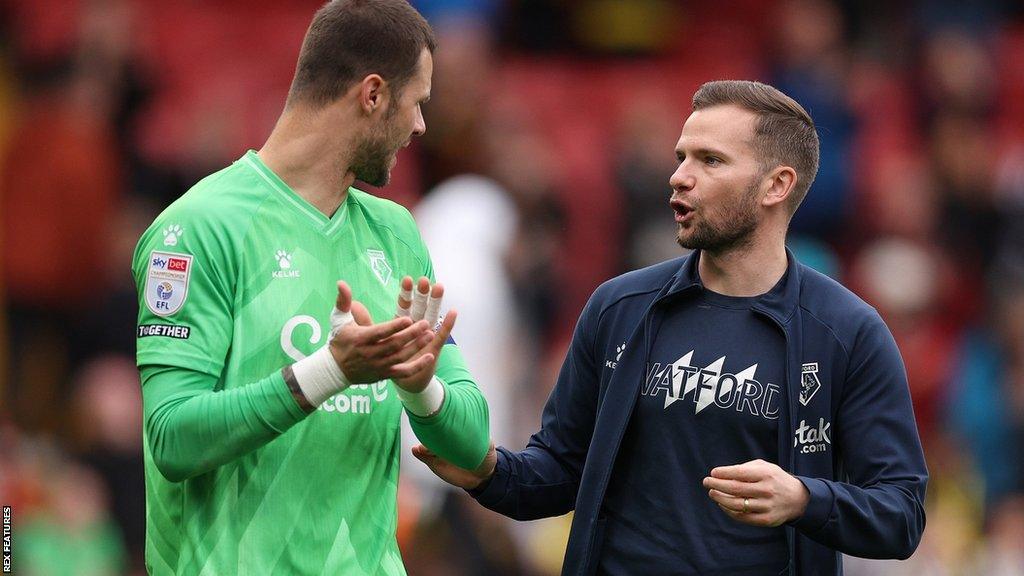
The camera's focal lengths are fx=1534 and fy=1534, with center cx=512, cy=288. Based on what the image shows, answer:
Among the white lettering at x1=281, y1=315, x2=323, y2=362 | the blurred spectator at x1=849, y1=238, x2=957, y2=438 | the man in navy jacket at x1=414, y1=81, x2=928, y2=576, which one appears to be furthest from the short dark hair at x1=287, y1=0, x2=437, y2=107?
the blurred spectator at x1=849, y1=238, x2=957, y2=438

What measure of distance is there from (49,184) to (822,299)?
18.0 feet

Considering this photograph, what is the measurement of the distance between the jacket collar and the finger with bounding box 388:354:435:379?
96cm

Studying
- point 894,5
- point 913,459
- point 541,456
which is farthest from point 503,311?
point 894,5

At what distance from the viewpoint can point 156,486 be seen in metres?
3.89

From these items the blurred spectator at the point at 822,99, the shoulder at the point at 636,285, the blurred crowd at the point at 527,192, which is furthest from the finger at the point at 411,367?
the blurred spectator at the point at 822,99

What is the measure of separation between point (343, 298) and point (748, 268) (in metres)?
1.36

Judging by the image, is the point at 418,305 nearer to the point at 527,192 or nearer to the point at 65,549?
the point at 65,549

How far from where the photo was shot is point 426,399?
3898 millimetres

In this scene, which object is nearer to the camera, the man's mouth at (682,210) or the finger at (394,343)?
the finger at (394,343)

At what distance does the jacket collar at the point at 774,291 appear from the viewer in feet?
14.1

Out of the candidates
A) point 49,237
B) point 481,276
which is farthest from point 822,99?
point 49,237

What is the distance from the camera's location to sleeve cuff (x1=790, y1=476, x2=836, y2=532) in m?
3.96

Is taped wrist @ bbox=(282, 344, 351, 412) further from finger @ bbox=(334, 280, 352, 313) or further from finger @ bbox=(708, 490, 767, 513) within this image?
finger @ bbox=(708, 490, 767, 513)

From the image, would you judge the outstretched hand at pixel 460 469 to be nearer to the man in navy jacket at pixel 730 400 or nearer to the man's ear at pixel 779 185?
the man in navy jacket at pixel 730 400
